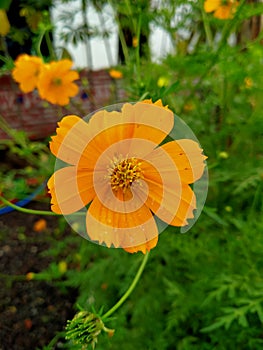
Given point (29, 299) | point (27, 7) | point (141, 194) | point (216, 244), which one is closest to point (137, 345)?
point (216, 244)

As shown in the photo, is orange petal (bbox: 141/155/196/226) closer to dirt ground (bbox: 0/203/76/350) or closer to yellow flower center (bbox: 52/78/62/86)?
yellow flower center (bbox: 52/78/62/86)

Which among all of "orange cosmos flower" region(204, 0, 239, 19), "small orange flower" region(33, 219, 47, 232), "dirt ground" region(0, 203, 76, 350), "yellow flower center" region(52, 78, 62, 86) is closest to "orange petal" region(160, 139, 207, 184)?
"orange cosmos flower" region(204, 0, 239, 19)

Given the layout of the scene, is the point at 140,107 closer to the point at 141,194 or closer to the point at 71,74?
the point at 141,194

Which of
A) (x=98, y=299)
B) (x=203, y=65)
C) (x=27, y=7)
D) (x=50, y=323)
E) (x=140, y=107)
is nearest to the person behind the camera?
(x=140, y=107)

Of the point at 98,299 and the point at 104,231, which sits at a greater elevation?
the point at 104,231

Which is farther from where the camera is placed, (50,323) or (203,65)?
(50,323)

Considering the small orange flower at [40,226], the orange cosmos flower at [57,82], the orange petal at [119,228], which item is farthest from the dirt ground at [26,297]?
the orange petal at [119,228]
